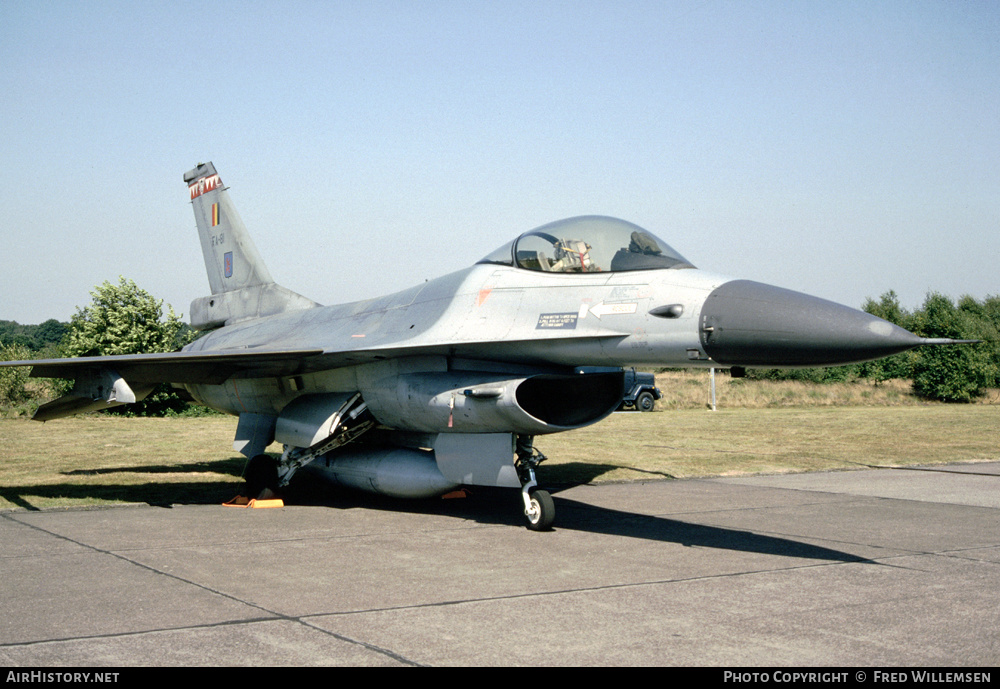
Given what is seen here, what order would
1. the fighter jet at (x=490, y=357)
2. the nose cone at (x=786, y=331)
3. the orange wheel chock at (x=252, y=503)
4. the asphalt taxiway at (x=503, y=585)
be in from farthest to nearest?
the orange wheel chock at (x=252, y=503) < the fighter jet at (x=490, y=357) < the nose cone at (x=786, y=331) < the asphalt taxiway at (x=503, y=585)

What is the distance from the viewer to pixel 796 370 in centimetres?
2130

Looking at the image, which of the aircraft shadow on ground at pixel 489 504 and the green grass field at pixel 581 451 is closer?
A: the aircraft shadow on ground at pixel 489 504

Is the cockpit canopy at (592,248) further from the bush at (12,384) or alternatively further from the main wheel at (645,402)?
the bush at (12,384)

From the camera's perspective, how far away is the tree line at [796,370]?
1060 inches

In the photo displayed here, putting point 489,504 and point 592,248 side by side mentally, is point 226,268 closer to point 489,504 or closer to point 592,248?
point 489,504

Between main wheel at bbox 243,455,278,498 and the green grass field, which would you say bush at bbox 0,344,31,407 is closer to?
the green grass field

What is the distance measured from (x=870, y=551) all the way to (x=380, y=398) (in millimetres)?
4737

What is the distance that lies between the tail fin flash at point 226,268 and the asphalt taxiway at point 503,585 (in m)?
4.03

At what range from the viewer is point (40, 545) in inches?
269

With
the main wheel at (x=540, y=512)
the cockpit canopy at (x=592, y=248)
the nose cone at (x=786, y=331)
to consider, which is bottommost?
the main wheel at (x=540, y=512)

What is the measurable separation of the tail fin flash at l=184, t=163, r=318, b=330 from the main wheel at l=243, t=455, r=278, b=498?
3.15 metres

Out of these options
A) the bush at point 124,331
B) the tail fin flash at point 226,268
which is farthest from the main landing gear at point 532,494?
the bush at point 124,331

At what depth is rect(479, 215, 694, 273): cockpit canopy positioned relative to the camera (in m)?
7.31

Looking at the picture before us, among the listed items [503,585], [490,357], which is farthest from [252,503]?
[503,585]
